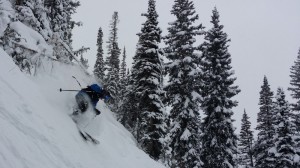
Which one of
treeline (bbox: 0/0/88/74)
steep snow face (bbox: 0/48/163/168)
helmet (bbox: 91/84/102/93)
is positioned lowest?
steep snow face (bbox: 0/48/163/168)

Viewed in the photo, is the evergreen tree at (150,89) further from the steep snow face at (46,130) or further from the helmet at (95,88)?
the helmet at (95,88)

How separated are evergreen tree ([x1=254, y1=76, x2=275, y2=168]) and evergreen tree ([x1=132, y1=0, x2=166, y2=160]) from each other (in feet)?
37.0

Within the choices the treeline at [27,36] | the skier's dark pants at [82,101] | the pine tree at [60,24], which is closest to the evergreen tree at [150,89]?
the pine tree at [60,24]

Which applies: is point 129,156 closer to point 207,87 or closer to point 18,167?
point 18,167

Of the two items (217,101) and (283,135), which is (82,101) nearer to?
(217,101)

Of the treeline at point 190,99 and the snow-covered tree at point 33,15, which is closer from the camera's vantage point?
the snow-covered tree at point 33,15

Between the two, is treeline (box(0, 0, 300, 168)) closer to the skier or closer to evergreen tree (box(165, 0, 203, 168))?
evergreen tree (box(165, 0, 203, 168))

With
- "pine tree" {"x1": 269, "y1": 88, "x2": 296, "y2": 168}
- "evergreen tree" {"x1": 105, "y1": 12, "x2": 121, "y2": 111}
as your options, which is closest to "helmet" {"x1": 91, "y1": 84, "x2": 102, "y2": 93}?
"pine tree" {"x1": 269, "y1": 88, "x2": 296, "y2": 168}

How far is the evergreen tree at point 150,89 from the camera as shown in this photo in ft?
83.0

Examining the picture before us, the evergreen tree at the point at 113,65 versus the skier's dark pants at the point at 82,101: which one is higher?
the evergreen tree at the point at 113,65

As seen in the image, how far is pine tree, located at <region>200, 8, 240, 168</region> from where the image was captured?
2517cm

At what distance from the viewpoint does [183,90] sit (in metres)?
25.0

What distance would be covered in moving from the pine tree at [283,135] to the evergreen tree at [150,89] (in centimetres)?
929

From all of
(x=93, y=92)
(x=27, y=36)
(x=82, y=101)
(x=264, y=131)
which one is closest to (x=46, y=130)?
(x=82, y=101)
